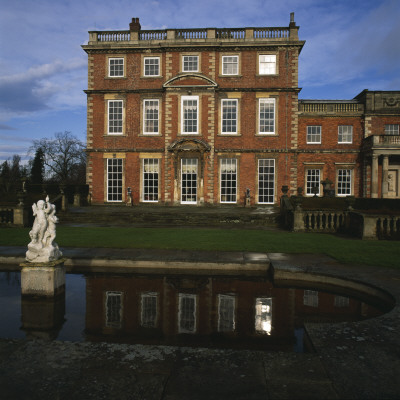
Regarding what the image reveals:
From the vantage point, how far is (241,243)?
11.8m

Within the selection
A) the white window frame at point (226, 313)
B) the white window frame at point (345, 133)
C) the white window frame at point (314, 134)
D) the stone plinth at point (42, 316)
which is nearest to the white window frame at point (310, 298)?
the white window frame at point (226, 313)

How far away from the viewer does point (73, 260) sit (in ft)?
29.9

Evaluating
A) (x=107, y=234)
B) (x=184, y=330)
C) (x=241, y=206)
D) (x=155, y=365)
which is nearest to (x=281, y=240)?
(x=107, y=234)

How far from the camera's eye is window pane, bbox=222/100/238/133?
25.2 m

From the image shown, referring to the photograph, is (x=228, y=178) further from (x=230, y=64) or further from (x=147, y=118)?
(x=230, y=64)

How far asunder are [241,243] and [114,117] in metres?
18.1

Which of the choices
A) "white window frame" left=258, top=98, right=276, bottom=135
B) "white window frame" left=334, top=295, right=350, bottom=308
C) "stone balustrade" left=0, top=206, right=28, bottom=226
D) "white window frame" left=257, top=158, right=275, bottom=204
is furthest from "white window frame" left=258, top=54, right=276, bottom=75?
"white window frame" left=334, top=295, right=350, bottom=308

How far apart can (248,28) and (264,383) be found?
85.8ft

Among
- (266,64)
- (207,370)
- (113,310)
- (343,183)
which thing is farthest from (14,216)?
(343,183)

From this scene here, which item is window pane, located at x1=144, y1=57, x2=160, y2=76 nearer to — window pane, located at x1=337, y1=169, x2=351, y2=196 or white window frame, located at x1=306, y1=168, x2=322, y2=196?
white window frame, located at x1=306, y1=168, x2=322, y2=196

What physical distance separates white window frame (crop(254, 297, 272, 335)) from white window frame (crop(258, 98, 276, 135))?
19.8 meters

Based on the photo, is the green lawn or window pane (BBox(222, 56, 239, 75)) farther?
window pane (BBox(222, 56, 239, 75))

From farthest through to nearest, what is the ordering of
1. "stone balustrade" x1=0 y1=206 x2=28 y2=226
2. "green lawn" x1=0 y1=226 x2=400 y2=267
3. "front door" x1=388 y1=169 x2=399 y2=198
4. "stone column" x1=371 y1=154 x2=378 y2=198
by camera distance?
1. "front door" x1=388 y1=169 x2=399 y2=198
2. "stone column" x1=371 y1=154 x2=378 y2=198
3. "stone balustrade" x1=0 y1=206 x2=28 y2=226
4. "green lawn" x1=0 y1=226 x2=400 y2=267

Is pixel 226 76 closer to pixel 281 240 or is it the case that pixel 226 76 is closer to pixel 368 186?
pixel 368 186
